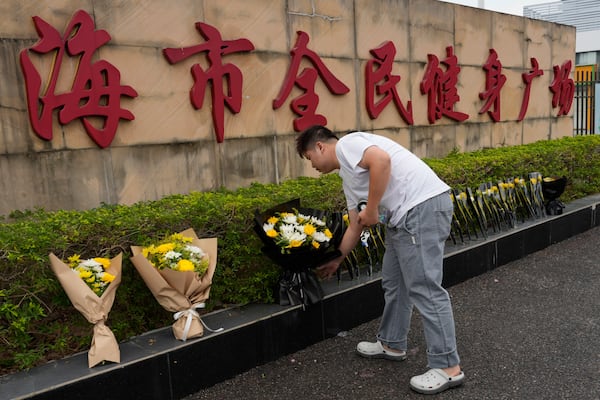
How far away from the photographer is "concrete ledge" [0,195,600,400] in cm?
263

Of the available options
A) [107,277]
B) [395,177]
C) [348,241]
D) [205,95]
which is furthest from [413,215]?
[205,95]

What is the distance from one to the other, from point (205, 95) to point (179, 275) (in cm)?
225

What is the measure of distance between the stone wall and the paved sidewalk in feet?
6.28

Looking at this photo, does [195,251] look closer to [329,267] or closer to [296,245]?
[296,245]

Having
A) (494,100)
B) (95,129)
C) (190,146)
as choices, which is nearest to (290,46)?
(190,146)

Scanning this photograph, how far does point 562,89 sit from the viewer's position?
9.69m

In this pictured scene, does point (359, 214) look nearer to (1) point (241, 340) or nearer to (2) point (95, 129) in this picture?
(1) point (241, 340)

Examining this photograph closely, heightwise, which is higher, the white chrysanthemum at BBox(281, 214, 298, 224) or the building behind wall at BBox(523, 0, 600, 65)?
the building behind wall at BBox(523, 0, 600, 65)

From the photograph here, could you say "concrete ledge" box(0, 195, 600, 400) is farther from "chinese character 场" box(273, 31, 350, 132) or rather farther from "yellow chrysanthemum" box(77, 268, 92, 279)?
"chinese character 场" box(273, 31, 350, 132)

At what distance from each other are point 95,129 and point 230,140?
127cm

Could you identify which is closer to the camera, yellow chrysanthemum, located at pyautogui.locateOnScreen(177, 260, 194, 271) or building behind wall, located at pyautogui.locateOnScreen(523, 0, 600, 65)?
yellow chrysanthemum, located at pyautogui.locateOnScreen(177, 260, 194, 271)

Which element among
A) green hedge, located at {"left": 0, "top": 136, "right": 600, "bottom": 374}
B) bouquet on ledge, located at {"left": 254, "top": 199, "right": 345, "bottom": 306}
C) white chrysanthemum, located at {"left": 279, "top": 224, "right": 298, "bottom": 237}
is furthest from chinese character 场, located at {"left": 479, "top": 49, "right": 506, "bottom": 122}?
white chrysanthemum, located at {"left": 279, "top": 224, "right": 298, "bottom": 237}

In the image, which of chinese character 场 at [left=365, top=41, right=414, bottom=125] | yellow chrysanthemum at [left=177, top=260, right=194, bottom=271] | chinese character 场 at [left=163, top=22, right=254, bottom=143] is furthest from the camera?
chinese character 场 at [left=365, top=41, right=414, bottom=125]

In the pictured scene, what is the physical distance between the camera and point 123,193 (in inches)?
170
